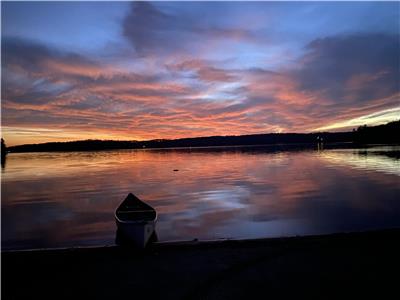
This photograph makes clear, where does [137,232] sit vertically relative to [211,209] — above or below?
above

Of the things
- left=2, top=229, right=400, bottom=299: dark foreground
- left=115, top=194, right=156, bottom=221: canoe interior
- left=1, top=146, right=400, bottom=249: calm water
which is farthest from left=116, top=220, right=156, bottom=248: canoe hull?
left=1, top=146, right=400, bottom=249: calm water

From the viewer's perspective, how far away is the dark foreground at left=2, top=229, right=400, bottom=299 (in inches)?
303

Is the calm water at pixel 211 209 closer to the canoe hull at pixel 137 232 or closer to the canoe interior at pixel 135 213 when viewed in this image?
the canoe interior at pixel 135 213

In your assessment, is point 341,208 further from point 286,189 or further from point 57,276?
point 57,276

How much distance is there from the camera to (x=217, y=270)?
28.8 ft

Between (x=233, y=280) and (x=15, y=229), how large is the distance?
1709cm

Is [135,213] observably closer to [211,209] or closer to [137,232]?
[137,232]

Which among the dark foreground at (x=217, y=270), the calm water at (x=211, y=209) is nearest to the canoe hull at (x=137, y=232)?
the dark foreground at (x=217, y=270)

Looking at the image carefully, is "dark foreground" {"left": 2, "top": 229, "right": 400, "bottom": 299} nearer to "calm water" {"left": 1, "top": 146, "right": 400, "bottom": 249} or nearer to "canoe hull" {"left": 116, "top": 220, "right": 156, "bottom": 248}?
"canoe hull" {"left": 116, "top": 220, "right": 156, "bottom": 248}

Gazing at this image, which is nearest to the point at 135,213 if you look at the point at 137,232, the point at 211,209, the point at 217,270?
the point at 137,232

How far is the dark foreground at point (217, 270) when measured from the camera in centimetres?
770

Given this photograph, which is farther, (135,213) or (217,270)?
(135,213)

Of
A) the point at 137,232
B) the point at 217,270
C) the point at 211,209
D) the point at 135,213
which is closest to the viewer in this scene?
the point at 217,270

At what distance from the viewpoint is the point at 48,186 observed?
40.1 meters
